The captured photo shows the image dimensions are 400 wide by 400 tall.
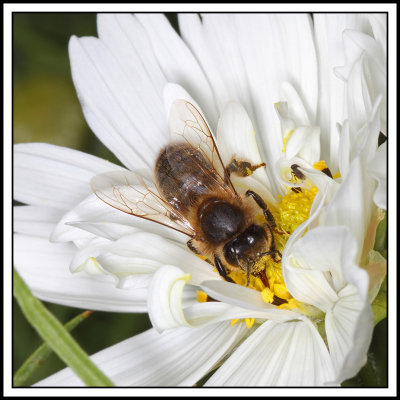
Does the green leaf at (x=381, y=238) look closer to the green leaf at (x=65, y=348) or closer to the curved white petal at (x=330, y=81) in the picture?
the curved white petal at (x=330, y=81)

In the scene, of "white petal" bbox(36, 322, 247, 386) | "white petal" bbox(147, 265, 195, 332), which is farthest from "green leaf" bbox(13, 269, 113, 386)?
"white petal" bbox(36, 322, 247, 386)

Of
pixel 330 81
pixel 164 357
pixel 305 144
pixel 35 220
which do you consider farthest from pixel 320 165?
pixel 35 220

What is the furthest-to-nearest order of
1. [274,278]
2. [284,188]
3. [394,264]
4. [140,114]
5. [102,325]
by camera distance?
1. [102,325]
2. [140,114]
3. [284,188]
4. [274,278]
5. [394,264]

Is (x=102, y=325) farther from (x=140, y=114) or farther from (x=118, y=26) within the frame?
(x=118, y=26)

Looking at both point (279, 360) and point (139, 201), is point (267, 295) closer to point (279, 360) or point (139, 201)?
point (279, 360)

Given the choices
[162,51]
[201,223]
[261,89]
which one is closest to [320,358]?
[201,223]
